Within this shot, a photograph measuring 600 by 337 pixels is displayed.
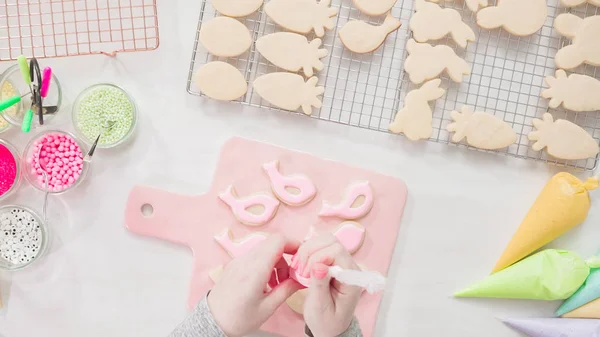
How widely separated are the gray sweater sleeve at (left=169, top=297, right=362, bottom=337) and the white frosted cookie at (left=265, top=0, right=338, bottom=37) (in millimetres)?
656

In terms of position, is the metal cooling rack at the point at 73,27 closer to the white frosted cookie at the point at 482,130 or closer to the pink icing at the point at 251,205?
the pink icing at the point at 251,205

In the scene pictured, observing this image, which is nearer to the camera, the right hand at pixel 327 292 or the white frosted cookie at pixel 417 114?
the right hand at pixel 327 292

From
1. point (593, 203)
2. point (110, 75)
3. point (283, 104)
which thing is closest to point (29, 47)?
point (110, 75)

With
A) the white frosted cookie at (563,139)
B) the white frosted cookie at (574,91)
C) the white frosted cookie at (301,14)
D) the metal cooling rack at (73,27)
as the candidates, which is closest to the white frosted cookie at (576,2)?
the white frosted cookie at (574,91)

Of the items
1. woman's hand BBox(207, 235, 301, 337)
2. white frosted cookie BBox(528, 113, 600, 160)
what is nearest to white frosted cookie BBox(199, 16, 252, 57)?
woman's hand BBox(207, 235, 301, 337)

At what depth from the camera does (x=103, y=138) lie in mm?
1328

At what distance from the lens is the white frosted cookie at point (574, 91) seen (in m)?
1.29

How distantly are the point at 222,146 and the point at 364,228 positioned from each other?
395 mm

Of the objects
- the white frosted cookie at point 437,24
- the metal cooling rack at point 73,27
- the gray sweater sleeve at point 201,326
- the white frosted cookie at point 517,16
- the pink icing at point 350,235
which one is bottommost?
the gray sweater sleeve at point 201,326

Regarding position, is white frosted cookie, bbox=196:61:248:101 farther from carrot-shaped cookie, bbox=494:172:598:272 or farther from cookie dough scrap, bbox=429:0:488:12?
carrot-shaped cookie, bbox=494:172:598:272

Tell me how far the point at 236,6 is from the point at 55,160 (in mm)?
562

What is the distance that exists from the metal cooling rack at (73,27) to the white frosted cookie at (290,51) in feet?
0.91

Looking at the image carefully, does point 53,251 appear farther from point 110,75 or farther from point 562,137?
point 562,137

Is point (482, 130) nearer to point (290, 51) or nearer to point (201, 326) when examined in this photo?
point (290, 51)
